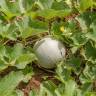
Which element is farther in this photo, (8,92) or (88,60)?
(88,60)

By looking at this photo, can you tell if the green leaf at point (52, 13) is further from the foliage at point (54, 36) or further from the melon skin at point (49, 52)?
the melon skin at point (49, 52)

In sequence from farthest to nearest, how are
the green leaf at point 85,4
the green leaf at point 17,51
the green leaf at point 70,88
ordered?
the green leaf at point 85,4 → the green leaf at point 17,51 → the green leaf at point 70,88

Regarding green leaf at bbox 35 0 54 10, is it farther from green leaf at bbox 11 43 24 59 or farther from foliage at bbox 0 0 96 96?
green leaf at bbox 11 43 24 59

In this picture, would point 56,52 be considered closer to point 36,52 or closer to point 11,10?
point 36,52

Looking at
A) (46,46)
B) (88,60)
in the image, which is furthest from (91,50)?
(46,46)

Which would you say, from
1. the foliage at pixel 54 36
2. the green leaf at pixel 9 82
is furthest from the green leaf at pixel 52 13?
the green leaf at pixel 9 82

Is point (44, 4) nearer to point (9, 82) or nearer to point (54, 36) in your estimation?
point (54, 36)

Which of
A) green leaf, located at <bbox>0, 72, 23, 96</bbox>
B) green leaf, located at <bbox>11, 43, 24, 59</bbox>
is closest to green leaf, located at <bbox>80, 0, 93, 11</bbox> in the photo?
green leaf, located at <bbox>11, 43, 24, 59</bbox>
